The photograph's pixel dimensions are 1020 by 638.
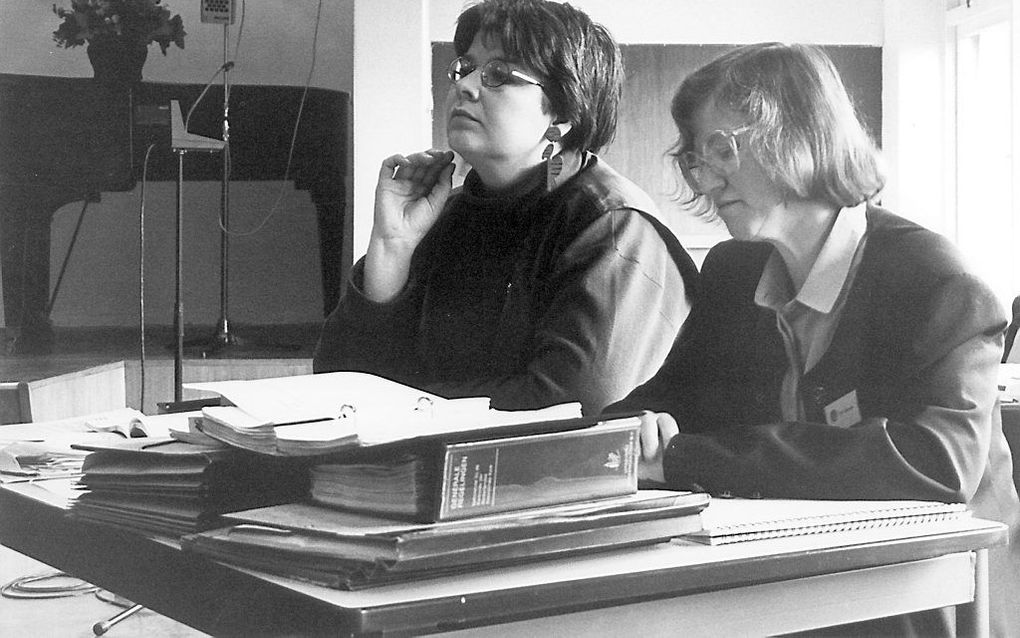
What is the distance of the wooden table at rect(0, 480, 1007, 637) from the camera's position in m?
0.57

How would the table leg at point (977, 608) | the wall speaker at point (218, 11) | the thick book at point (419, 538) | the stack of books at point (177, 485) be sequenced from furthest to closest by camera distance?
the wall speaker at point (218, 11)
the table leg at point (977, 608)
the stack of books at point (177, 485)
the thick book at point (419, 538)

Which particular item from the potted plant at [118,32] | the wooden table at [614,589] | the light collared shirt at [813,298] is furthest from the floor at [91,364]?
the light collared shirt at [813,298]

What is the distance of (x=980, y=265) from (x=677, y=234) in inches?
14.4

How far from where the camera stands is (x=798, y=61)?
4.38 feet

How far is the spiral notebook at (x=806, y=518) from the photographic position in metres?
0.71

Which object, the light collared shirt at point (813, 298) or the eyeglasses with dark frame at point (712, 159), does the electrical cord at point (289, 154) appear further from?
the light collared shirt at point (813, 298)

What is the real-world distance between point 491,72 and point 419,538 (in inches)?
38.5

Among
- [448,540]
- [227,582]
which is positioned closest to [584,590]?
[448,540]

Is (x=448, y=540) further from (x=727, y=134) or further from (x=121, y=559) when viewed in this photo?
(x=727, y=134)

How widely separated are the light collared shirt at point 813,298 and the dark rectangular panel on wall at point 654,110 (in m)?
0.11

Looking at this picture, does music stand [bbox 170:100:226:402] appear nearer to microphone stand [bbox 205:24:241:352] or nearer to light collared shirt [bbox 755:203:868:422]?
microphone stand [bbox 205:24:241:352]

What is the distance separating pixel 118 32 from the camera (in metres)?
1.79

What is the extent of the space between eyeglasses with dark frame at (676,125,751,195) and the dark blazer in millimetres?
93

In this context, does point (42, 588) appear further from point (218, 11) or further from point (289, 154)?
point (218, 11)
